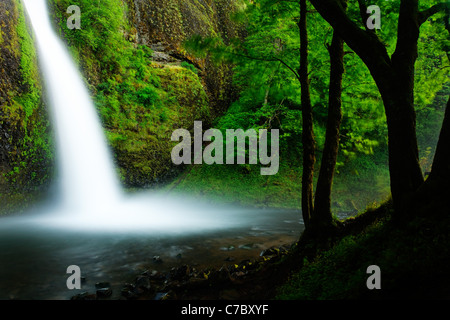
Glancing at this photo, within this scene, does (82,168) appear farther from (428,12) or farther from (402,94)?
(428,12)

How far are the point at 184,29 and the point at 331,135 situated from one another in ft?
61.9

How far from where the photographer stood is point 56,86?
42.5ft

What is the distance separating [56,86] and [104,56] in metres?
3.94

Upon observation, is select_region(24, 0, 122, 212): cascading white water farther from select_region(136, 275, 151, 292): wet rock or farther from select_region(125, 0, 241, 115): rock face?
select_region(136, 275, 151, 292): wet rock

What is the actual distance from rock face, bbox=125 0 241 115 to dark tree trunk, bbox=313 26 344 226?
645 inches

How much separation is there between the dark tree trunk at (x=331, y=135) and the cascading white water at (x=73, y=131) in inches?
467

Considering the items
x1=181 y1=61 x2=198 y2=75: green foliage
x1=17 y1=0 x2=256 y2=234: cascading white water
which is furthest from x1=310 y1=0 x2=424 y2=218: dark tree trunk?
x1=181 y1=61 x2=198 y2=75: green foliage

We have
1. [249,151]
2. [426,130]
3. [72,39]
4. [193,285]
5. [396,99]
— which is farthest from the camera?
[426,130]

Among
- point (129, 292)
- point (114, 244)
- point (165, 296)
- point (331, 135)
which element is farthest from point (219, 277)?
point (114, 244)

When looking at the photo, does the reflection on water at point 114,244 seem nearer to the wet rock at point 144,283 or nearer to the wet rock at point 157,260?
the wet rock at point 157,260

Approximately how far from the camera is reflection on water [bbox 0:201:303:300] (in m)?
5.17

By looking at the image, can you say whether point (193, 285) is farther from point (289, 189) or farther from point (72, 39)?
point (72, 39)

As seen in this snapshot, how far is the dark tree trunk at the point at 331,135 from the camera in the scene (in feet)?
15.0
